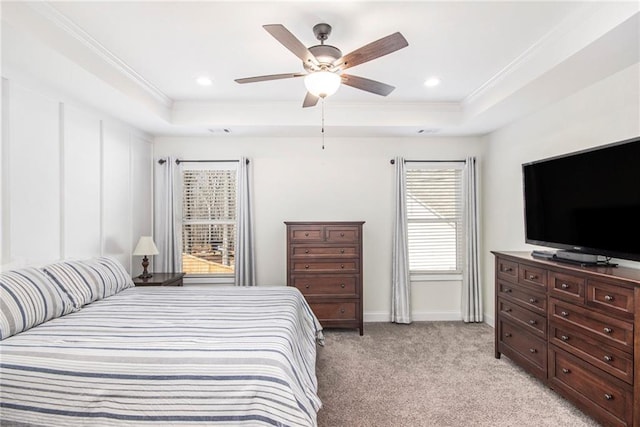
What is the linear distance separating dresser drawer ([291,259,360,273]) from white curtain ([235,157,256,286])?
711 mm

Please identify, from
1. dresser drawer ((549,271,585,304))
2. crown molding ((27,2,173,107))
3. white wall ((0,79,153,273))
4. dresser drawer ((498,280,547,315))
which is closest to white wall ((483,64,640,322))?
dresser drawer ((549,271,585,304))

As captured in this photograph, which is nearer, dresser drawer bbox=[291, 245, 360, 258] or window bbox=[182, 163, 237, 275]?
dresser drawer bbox=[291, 245, 360, 258]

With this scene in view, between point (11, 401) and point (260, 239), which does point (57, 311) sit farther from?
point (260, 239)

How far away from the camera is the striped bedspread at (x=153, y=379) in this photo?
61.8 inches

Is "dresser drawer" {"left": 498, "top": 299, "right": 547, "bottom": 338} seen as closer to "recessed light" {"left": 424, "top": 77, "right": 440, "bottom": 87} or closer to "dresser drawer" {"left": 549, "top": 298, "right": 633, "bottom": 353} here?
"dresser drawer" {"left": 549, "top": 298, "right": 633, "bottom": 353}

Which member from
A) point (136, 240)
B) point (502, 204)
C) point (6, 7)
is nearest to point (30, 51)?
point (6, 7)

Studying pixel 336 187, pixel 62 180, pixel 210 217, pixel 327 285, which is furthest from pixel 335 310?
pixel 62 180

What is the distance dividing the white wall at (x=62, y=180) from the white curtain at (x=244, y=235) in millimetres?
1251

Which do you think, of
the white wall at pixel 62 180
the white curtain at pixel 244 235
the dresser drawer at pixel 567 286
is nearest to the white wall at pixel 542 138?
the dresser drawer at pixel 567 286

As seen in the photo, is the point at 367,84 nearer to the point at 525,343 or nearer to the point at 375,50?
the point at 375,50

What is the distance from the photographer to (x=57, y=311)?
233cm

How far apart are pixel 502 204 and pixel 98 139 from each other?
4.64 m

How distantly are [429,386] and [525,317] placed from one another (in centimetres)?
103

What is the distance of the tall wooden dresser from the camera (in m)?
4.05
